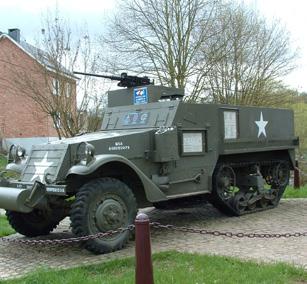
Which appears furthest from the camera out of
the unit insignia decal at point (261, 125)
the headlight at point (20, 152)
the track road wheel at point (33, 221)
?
the unit insignia decal at point (261, 125)

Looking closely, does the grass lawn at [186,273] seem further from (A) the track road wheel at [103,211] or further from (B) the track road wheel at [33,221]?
(B) the track road wheel at [33,221]

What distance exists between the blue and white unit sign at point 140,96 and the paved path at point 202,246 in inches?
81.3

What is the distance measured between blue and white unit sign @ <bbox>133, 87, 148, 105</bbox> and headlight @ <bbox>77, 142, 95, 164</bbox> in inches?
87.6

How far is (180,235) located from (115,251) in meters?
1.35

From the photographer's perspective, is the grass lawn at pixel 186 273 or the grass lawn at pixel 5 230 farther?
the grass lawn at pixel 5 230

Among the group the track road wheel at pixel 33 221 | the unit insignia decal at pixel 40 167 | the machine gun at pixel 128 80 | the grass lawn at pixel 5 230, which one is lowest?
the grass lawn at pixel 5 230

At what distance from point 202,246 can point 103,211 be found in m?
1.35

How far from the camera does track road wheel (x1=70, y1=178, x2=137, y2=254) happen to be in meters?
6.76

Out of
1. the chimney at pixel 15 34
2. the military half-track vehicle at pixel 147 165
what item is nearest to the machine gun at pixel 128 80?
the military half-track vehicle at pixel 147 165

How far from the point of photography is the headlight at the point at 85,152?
6879 mm

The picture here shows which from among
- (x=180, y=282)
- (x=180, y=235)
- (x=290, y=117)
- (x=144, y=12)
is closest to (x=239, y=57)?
(x=144, y=12)

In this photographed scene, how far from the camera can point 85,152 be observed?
701 centimetres

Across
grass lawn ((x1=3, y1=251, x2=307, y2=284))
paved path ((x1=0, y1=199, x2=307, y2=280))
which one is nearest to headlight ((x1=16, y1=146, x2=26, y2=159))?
paved path ((x1=0, y1=199, x2=307, y2=280))

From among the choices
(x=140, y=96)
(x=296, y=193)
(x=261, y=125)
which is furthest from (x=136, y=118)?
(x=296, y=193)
